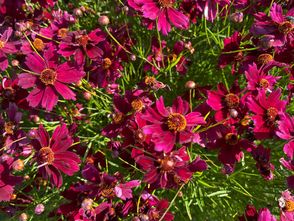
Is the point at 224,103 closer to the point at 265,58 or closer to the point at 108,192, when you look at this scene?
the point at 265,58

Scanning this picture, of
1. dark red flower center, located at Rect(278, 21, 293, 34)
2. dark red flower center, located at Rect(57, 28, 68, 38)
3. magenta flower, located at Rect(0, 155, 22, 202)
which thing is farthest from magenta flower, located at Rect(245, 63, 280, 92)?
magenta flower, located at Rect(0, 155, 22, 202)

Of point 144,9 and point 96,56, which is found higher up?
point 144,9

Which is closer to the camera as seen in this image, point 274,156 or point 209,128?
point 209,128

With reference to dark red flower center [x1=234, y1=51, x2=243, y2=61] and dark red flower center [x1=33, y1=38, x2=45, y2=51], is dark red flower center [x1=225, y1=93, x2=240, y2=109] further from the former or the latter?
dark red flower center [x1=33, y1=38, x2=45, y2=51]

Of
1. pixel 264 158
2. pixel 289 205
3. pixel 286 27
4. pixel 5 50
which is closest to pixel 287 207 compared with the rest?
pixel 289 205

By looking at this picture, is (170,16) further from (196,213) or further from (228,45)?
(196,213)

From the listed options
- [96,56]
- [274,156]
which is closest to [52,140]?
[96,56]

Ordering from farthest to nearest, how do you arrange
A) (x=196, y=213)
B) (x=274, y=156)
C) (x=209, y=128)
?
1. (x=196, y=213)
2. (x=274, y=156)
3. (x=209, y=128)
